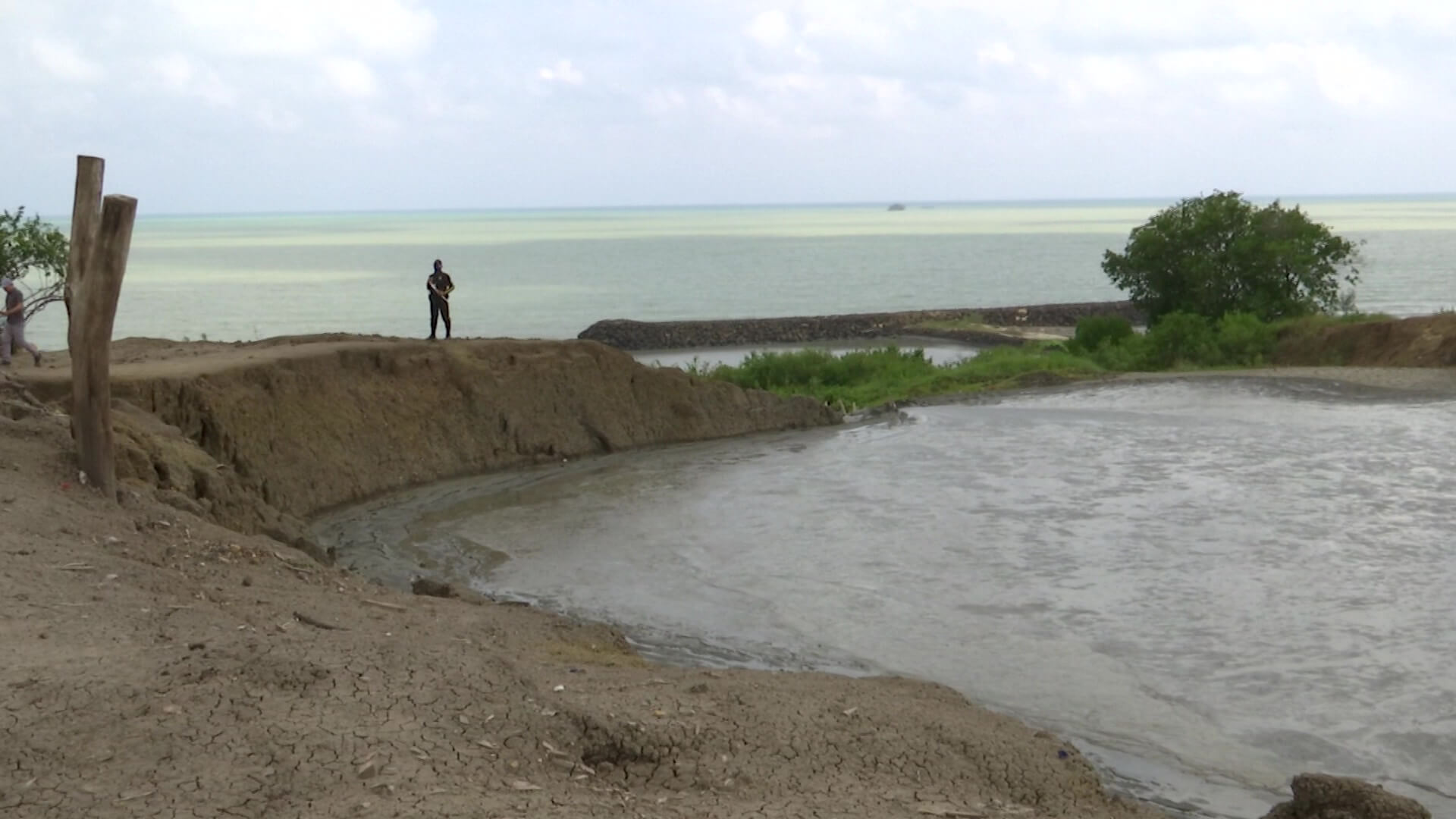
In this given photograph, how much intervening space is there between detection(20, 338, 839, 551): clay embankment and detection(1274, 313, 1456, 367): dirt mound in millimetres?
16503

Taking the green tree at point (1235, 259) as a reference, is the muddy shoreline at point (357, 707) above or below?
below

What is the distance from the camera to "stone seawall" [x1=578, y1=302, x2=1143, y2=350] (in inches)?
2073

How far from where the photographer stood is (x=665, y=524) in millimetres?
18078

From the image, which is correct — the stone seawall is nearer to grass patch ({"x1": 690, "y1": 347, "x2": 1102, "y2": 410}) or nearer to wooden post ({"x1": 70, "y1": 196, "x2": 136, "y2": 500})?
grass patch ({"x1": 690, "y1": 347, "x2": 1102, "y2": 410})

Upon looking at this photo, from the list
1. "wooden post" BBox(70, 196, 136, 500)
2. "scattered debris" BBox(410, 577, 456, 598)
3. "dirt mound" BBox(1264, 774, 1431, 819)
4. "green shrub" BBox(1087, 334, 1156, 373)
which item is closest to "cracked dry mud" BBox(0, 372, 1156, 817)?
"dirt mound" BBox(1264, 774, 1431, 819)

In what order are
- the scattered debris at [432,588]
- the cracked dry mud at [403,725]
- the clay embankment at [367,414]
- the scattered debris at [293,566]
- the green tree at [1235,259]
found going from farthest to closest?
the green tree at [1235,259]
the clay embankment at [367,414]
the scattered debris at [432,588]
the scattered debris at [293,566]
the cracked dry mud at [403,725]

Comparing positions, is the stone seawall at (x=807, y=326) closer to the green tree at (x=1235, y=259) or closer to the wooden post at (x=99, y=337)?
the green tree at (x=1235, y=259)

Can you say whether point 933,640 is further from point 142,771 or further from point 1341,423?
point 1341,423

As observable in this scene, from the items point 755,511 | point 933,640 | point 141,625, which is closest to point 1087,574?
point 933,640

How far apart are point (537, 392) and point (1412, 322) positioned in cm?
2428

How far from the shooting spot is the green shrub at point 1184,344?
3744 cm

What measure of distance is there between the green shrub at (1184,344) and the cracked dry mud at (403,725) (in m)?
29.5

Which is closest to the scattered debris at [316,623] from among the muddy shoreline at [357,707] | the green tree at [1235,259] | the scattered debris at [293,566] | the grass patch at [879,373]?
the muddy shoreline at [357,707]

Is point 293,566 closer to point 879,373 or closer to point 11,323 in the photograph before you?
point 11,323
